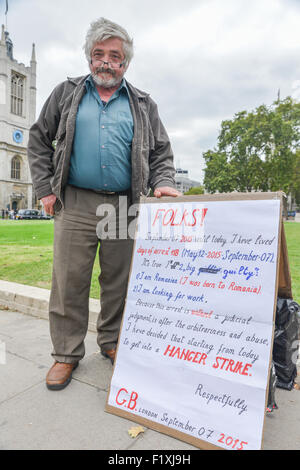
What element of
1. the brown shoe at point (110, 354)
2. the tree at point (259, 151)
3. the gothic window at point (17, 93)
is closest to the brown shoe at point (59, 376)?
the brown shoe at point (110, 354)

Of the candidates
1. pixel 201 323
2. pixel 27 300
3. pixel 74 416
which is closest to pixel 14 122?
pixel 27 300

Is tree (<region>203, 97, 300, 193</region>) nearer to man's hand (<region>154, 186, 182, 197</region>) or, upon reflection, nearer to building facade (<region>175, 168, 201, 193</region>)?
man's hand (<region>154, 186, 182, 197</region>)

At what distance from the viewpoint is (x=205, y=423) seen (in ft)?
5.63

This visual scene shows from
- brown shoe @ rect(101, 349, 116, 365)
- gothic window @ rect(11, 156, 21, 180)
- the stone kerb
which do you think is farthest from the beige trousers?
gothic window @ rect(11, 156, 21, 180)

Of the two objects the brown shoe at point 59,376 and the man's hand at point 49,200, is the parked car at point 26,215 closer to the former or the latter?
the man's hand at point 49,200

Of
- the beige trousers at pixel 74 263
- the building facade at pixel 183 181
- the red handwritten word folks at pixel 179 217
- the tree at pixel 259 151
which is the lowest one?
the beige trousers at pixel 74 263

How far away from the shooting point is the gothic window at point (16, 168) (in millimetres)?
53000

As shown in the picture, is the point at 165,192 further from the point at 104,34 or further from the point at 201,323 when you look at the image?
the point at 104,34

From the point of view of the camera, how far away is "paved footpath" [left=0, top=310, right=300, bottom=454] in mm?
1724

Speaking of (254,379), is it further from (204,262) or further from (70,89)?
(70,89)

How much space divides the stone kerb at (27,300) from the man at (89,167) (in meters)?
1.00

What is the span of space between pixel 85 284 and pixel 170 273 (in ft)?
2.49

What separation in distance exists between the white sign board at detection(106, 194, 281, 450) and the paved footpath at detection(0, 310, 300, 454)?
0.12 metres
